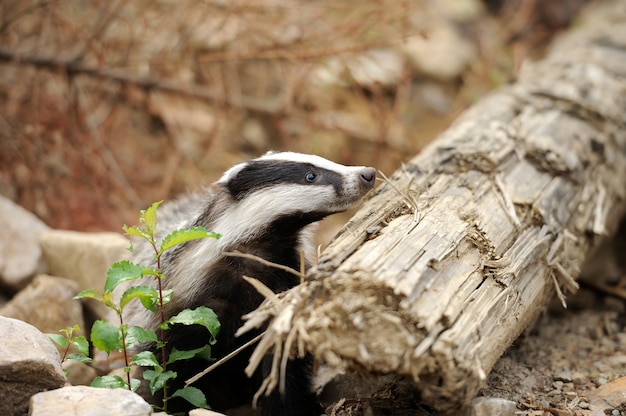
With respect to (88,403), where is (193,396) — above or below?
below

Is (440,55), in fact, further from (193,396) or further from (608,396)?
(193,396)

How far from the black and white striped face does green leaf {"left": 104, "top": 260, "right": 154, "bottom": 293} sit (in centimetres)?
64

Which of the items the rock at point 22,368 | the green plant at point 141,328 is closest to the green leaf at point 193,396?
the green plant at point 141,328

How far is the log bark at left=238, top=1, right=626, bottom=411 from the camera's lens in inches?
95.5

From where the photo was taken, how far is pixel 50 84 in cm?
697

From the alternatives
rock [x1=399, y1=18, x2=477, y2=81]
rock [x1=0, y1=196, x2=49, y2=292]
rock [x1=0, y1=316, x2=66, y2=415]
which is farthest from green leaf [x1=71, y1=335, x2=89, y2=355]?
rock [x1=399, y1=18, x2=477, y2=81]

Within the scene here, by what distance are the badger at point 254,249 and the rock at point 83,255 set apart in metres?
1.37

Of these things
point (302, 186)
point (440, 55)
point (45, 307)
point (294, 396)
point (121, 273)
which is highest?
point (440, 55)

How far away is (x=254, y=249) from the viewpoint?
3.36m

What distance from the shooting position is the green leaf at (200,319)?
2.90m

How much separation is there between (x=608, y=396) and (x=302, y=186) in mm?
1593

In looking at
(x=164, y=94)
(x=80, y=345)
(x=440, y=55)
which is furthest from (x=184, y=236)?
(x=440, y=55)

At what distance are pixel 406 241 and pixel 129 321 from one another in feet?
5.81

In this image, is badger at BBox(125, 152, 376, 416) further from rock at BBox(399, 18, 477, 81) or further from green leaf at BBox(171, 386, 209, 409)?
rock at BBox(399, 18, 477, 81)
